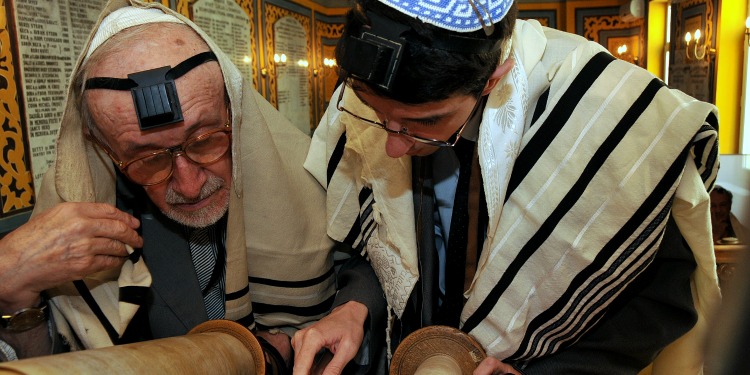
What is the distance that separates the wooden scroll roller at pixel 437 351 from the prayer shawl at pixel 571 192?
0.16 metres

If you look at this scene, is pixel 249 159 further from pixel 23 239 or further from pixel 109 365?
pixel 109 365

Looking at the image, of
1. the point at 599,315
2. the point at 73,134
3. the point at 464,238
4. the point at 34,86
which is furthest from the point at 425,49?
the point at 34,86

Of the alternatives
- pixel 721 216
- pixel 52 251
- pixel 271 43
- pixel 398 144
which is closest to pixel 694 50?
pixel 271 43

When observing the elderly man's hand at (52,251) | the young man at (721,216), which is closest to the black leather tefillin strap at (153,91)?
the elderly man's hand at (52,251)

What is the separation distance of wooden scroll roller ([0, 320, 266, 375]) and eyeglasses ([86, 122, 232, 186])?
21.1 inches

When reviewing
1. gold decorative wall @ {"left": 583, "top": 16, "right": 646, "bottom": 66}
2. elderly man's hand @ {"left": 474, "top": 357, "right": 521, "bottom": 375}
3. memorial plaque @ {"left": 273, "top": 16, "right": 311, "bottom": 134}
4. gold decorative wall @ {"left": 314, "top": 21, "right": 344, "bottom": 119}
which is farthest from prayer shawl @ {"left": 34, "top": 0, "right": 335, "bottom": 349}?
gold decorative wall @ {"left": 583, "top": 16, "right": 646, "bottom": 66}

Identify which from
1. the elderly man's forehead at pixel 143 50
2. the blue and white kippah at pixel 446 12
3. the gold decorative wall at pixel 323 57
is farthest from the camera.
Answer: the gold decorative wall at pixel 323 57

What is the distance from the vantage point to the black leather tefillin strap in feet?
5.68

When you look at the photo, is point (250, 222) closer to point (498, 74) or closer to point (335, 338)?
point (335, 338)

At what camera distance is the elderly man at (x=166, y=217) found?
1712 millimetres

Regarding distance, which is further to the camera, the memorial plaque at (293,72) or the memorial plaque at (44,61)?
the memorial plaque at (293,72)

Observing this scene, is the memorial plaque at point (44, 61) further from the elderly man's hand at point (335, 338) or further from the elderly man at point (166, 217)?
the elderly man's hand at point (335, 338)

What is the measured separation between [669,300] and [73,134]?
6.21ft

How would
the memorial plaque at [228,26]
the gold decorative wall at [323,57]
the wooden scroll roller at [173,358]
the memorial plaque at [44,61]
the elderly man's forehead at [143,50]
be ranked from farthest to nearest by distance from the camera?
the gold decorative wall at [323,57] → the memorial plaque at [228,26] → the memorial plaque at [44,61] → the elderly man's forehead at [143,50] → the wooden scroll roller at [173,358]
